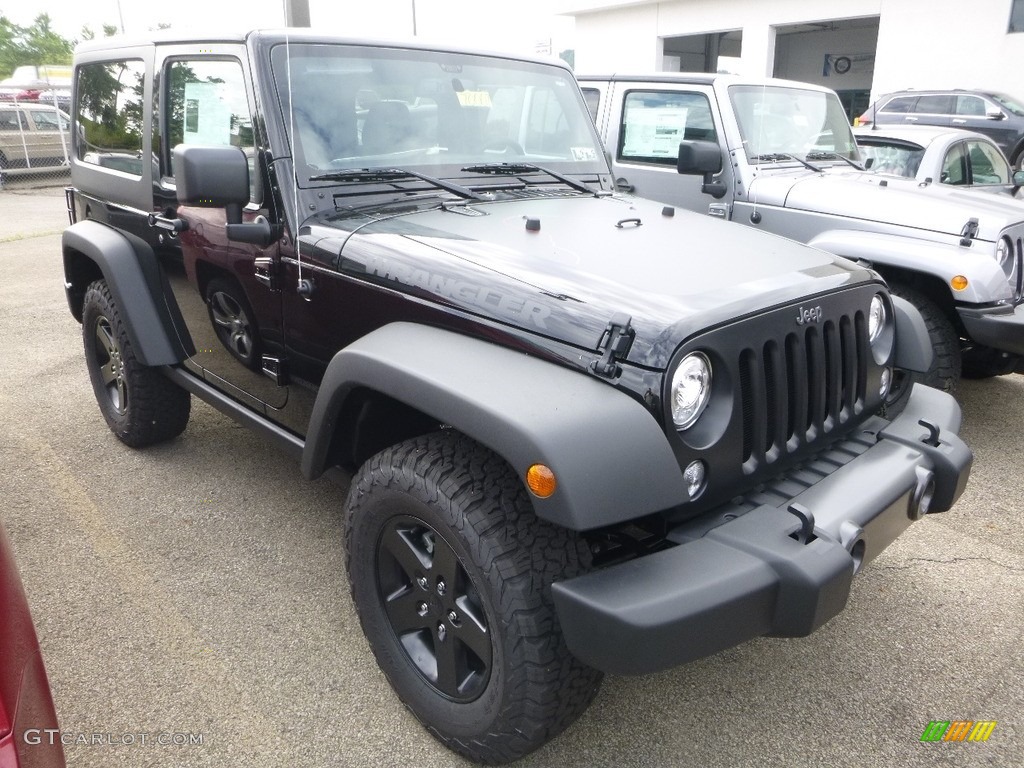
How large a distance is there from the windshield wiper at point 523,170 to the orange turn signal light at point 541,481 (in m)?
1.63

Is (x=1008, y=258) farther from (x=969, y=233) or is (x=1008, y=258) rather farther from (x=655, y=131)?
(x=655, y=131)

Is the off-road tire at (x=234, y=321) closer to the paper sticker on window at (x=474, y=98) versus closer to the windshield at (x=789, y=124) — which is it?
the paper sticker on window at (x=474, y=98)

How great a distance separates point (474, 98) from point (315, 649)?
205 centimetres

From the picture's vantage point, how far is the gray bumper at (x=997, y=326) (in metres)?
4.11

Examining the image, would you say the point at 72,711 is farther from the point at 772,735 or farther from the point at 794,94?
the point at 794,94

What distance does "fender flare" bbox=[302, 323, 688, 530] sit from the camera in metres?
1.70

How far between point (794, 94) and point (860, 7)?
13371 mm

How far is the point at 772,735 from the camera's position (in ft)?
7.59

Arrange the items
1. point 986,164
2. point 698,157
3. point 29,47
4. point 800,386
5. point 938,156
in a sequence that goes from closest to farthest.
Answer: point 800,386 < point 698,157 < point 938,156 < point 986,164 < point 29,47

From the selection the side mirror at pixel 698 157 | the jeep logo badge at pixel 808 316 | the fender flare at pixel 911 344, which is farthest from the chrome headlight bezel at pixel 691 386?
the side mirror at pixel 698 157

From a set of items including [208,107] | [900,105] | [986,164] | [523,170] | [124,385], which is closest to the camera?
[208,107]

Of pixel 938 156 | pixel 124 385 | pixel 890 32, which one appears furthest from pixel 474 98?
pixel 890 32

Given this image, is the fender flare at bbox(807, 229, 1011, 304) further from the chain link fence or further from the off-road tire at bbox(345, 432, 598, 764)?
the chain link fence

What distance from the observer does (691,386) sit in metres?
1.96
